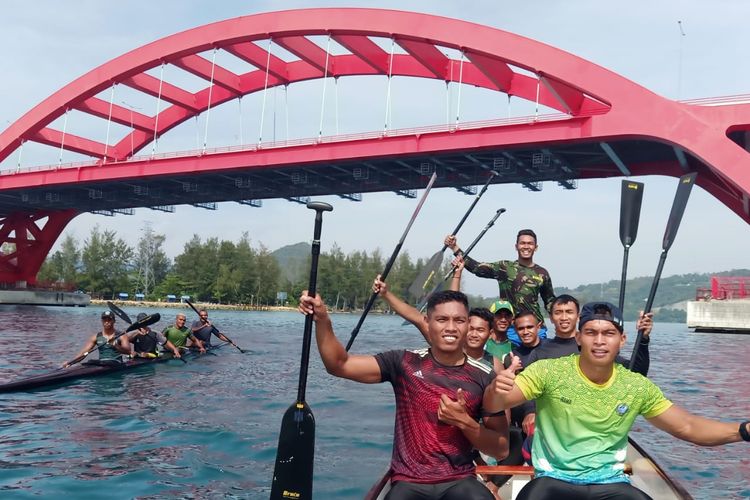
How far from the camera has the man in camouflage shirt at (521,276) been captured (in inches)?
287

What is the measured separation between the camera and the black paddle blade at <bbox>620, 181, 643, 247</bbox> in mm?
7098

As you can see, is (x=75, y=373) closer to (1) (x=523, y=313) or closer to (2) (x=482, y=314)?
(1) (x=523, y=313)

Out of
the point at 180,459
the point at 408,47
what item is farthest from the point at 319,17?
the point at 180,459

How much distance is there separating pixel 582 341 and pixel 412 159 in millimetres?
25065

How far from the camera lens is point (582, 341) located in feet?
12.2

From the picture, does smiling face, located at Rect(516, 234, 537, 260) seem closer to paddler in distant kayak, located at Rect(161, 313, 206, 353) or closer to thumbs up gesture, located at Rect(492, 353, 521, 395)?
thumbs up gesture, located at Rect(492, 353, 521, 395)

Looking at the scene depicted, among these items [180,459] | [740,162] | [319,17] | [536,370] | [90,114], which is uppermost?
[319,17]

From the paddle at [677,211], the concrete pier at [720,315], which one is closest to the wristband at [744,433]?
the paddle at [677,211]

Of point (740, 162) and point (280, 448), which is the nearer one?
point (280, 448)

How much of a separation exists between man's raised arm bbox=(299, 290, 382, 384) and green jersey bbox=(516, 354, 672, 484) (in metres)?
0.88

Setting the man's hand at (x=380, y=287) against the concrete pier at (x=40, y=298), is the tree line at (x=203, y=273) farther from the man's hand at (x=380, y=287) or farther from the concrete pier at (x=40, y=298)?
the man's hand at (x=380, y=287)

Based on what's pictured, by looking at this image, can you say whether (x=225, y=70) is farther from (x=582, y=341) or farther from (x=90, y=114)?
(x=582, y=341)

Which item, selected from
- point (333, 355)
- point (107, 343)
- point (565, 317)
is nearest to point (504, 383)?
point (333, 355)

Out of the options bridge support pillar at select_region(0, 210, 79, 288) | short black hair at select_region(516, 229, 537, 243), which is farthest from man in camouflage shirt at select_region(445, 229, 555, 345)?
bridge support pillar at select_region(0, 210, 79, 288)
